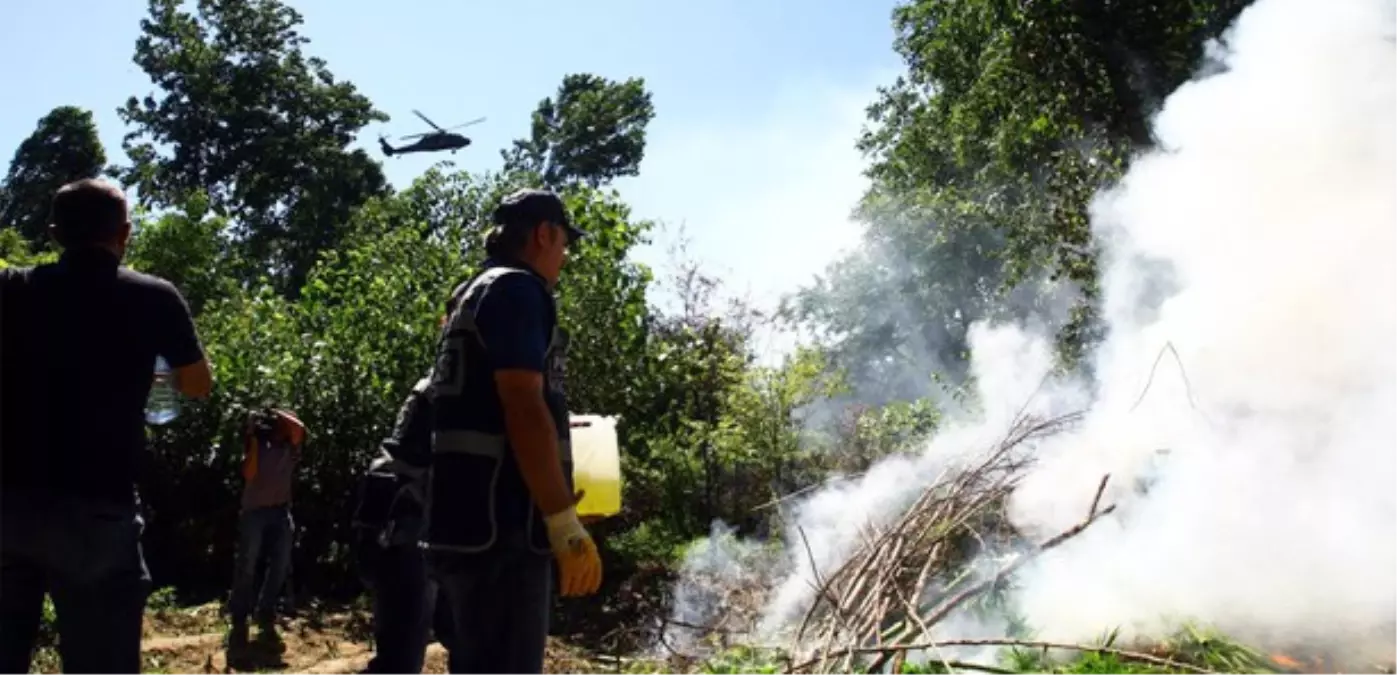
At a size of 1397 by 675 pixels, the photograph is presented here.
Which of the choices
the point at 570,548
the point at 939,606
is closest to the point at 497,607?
the point at 570,548

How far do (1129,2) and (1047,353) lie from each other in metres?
3.93

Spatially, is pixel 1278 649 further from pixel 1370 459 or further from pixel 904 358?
pixel 904 358

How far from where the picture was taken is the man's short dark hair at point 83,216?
2.74 m

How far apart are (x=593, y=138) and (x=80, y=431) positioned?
31030 millimetres

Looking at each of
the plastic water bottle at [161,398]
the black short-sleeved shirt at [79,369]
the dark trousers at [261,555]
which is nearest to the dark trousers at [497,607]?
the black short-sleeved shirt at [79,369]

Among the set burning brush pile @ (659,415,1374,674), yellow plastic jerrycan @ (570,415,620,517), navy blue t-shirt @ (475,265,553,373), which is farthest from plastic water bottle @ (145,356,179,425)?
burning brush pile @ (659,415,1374,674)

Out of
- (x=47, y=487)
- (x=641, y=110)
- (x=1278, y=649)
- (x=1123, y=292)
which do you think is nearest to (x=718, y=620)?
(x=1278, y=649)

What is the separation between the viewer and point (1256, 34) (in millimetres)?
8391

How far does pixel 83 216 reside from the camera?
9.00 feet

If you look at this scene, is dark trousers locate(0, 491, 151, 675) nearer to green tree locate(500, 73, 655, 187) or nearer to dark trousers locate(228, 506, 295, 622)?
dark trousers locate(228, 506, 295, 622)

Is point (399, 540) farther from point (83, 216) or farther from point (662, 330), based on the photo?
point (662, 330)

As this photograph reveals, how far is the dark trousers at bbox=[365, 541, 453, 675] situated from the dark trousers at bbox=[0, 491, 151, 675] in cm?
127

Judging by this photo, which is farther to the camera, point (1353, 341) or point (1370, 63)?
point (1370, 63)

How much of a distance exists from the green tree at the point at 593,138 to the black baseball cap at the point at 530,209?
1182 inches
